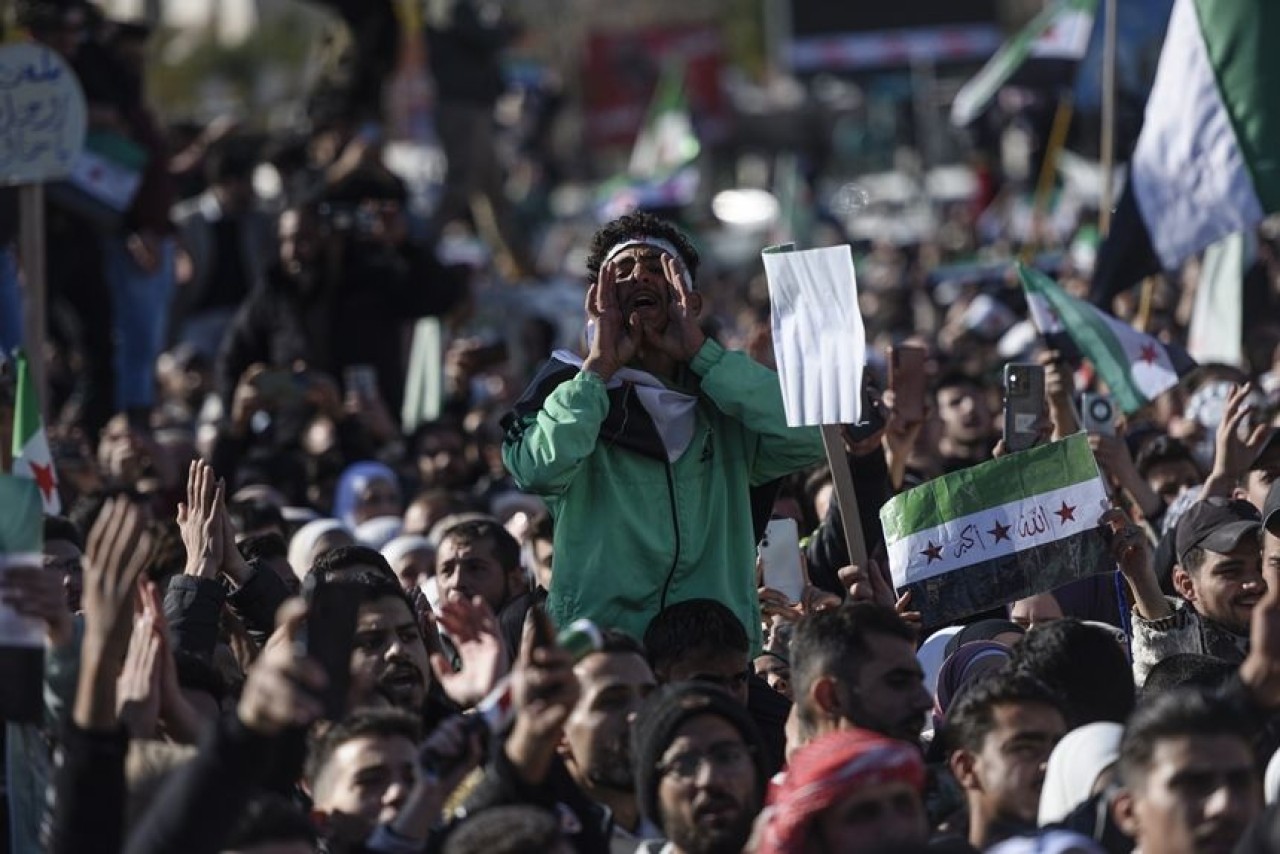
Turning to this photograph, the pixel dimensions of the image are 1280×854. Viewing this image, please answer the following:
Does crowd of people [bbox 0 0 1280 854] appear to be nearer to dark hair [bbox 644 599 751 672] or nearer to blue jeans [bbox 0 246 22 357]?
dark hair [bbox 644 599 751 672]

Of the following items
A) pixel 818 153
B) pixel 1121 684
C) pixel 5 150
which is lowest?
pixel 1121 684

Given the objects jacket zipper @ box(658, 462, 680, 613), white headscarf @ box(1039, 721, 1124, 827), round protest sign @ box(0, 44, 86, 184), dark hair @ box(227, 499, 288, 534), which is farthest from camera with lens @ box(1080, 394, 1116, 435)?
white headscarf @ box(1039, 721, 1124, 827)

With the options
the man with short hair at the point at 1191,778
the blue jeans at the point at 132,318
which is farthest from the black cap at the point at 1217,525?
the blue jeans at the point at 132,318

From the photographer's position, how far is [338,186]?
43.4 ft

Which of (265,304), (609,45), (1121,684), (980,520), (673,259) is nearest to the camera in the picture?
(1121,684)

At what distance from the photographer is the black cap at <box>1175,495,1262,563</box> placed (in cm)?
792

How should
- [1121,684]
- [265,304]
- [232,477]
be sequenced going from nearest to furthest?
[1121,684] → [232,477] → [265,304]

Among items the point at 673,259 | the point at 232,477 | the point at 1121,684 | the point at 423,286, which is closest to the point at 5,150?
the point at 232,477

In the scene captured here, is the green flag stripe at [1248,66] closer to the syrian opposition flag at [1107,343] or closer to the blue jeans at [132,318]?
the syrian opposition flag at [1107,343]

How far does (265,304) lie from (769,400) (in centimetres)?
595

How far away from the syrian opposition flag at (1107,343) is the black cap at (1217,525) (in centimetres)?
200

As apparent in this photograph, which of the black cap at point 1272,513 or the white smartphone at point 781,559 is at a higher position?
the white smartphone at point 781,559

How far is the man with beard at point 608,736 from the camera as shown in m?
6.18

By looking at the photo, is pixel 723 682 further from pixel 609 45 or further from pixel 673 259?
pixel 609 45
